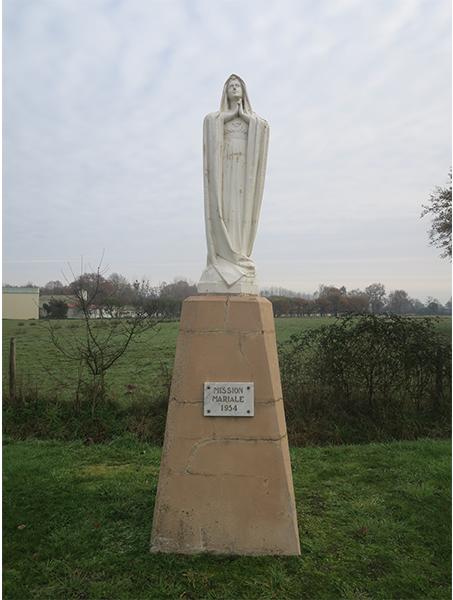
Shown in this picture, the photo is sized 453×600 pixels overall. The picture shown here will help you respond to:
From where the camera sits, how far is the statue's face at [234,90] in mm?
4559

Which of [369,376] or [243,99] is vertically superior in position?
[243,99]

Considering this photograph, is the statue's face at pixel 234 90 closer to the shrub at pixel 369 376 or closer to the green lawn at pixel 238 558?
the green lawn at pixel 238 558

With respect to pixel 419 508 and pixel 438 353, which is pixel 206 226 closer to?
pixel 419 508

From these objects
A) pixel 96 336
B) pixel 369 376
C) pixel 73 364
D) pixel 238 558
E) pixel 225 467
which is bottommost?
pixel 238 558

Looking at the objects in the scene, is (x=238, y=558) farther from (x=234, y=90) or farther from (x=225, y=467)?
(x=234, y=90)

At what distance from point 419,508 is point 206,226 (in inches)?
147

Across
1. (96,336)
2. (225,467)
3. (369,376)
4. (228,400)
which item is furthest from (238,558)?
(96,336)

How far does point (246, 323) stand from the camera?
4.28 m

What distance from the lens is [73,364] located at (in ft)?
33.3

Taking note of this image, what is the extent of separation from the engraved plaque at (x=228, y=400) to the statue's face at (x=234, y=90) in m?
2.61

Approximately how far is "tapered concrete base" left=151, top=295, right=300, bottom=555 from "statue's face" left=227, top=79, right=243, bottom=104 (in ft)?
7.10

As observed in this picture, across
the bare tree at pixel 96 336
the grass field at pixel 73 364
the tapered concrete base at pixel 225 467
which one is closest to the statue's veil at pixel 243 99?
the tapered concrete base at pixel 225 467

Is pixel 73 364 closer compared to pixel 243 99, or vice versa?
pixel 243 99

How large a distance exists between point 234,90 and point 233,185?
0.90m
